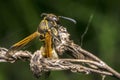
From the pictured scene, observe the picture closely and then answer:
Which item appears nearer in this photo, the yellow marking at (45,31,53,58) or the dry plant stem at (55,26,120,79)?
the dry plant stem at (55,26,120,79)

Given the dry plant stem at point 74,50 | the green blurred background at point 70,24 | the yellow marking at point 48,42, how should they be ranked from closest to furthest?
the dry plant stem at point 74,50, the yellow marking at point 48,42, the green blurred background at point 70,24

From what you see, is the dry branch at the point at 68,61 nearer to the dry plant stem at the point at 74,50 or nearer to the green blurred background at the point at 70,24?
the dry plant stem at the point at 74,50

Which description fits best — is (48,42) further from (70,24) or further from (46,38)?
(70,24)

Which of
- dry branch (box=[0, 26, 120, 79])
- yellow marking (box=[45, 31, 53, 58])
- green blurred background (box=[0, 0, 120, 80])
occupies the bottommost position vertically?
dry branch (box=[0, 26, 120, 79])

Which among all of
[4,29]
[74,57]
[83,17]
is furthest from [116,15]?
[74,57]

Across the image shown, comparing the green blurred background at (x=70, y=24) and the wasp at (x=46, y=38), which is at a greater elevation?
the green blurred background at (x=70, y=24)

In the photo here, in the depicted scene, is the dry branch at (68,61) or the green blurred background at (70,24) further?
the green blurred background at (70,24)

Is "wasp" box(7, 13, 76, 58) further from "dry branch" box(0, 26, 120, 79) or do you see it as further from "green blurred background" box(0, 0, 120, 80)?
"green blurred background" box(0, 0, 120, 80)

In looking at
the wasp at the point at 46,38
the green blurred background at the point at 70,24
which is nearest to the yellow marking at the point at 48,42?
the wasp at the point at 46,38

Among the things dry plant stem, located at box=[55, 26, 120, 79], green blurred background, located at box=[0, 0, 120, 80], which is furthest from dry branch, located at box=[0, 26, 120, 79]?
green blurred background, located at box=[0, 0, 120, 80]
